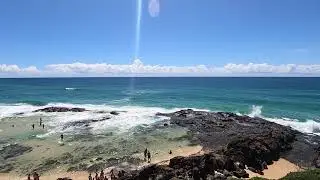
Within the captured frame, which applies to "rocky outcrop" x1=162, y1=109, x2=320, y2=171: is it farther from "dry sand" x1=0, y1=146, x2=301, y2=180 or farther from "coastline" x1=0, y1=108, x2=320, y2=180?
"dry sand" x1=0, y1=146, x2=301, y2=180

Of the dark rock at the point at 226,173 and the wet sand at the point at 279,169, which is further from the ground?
the dark rock at the point at 226,173

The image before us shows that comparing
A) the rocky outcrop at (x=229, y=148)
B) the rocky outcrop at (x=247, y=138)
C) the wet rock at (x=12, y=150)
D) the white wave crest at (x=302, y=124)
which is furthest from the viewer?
the white wave crest at (x=302, y=124)

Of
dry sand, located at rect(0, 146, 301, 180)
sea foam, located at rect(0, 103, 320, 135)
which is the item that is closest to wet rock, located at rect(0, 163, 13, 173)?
dry sand, located at rect(0, 146, 301, 180)

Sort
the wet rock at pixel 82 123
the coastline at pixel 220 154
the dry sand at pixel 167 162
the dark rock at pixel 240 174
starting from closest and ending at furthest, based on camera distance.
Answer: the coastline at pixel 220 154
the dark rock at pixel 240 174
the dry sand at pixel 167 162
the wet rock at pixel 82 123

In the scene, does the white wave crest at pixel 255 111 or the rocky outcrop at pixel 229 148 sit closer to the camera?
the rocky outcrop at pixel 229 148

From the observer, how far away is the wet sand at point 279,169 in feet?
102

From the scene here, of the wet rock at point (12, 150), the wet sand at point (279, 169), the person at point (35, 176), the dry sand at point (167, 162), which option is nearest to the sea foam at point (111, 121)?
the wet rock at point (12, 150)

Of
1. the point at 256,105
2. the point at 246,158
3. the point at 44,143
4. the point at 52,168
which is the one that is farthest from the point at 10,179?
the point at 256,105

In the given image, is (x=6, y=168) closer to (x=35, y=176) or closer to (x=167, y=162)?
(x=35, y=176)

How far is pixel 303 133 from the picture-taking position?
157 ft

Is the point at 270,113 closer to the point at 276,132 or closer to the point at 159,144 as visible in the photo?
the point at 276,132

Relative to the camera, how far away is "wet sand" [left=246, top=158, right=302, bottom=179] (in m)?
31.0

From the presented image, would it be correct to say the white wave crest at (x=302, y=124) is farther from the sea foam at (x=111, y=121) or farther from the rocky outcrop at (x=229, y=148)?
the rocky outcrop at (x=229, y=148)

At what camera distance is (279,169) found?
108ft
